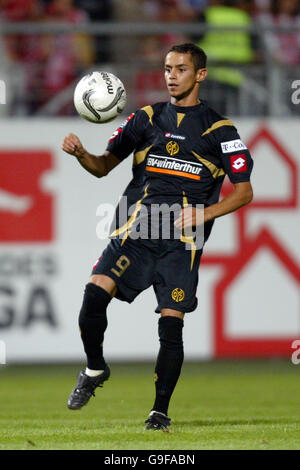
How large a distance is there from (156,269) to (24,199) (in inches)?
194

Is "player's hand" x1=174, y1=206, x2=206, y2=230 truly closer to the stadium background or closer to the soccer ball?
the soccer ball

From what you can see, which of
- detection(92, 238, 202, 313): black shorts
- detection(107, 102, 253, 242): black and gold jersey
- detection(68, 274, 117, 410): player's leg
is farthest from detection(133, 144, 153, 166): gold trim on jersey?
detection(68, 274, 117, 410): player's leg

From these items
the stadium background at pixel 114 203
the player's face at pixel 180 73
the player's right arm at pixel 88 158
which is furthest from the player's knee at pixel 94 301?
the stadium background at pixel 114 203

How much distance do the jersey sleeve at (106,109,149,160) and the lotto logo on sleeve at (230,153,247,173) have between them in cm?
64

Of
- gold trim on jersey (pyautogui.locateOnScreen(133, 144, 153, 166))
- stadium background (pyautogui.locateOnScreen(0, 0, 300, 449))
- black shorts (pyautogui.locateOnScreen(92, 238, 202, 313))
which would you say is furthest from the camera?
stadium background (pyautogui.locateOnScreen(0, 0, 300, 449))

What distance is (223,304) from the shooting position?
37.6ft

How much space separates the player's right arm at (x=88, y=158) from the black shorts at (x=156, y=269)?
0.50m

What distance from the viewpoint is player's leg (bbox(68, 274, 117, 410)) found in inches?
261

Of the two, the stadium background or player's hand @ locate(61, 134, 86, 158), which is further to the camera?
the stadium background

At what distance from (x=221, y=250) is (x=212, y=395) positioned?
8.34 ft

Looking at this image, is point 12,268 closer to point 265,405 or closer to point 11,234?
point 11,234

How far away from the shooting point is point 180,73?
6.73 meters

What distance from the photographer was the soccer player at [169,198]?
21.7 feet

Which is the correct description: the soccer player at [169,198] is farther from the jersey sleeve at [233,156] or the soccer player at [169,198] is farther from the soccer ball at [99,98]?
the soccer ball at [99,98]
